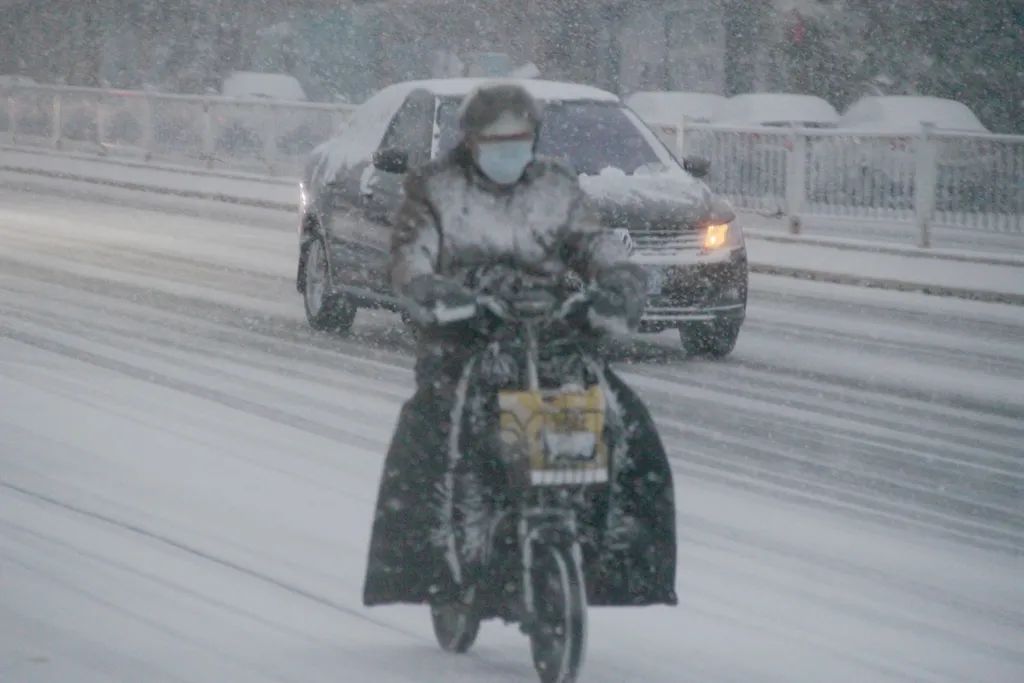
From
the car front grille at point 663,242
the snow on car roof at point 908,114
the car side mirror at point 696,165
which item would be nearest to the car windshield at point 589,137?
the car side mirror at point 696,165

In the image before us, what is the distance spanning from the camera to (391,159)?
40.2 feet

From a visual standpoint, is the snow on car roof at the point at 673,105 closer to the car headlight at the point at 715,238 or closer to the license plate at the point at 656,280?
the car headlight at the point at 715,238

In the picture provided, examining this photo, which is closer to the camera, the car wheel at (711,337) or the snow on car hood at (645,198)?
the snow on car hood at (645,198)

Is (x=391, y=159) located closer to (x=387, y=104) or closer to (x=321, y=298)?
(x=321, y=298)

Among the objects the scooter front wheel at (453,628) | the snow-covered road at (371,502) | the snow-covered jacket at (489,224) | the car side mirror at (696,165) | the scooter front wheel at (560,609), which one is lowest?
the snow-covered road at (371,502)

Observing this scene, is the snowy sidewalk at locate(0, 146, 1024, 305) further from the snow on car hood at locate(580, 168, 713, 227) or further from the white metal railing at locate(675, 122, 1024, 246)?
the snow on car hood at locate(580, 168, 713, 227)

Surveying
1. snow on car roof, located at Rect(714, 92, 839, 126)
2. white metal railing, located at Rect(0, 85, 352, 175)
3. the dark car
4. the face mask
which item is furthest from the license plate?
snow on car roof, located at Rect(714, 92, 839, 126)

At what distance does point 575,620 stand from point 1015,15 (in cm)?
3439

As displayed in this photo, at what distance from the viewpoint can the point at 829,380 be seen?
41.3 feet

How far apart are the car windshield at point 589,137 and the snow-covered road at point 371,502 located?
1.20 meters

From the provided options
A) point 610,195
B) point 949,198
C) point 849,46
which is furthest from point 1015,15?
point 610,195

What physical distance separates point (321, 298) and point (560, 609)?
9.04 meters

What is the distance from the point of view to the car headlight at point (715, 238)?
13.3 m

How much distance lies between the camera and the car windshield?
1378 centimetres
